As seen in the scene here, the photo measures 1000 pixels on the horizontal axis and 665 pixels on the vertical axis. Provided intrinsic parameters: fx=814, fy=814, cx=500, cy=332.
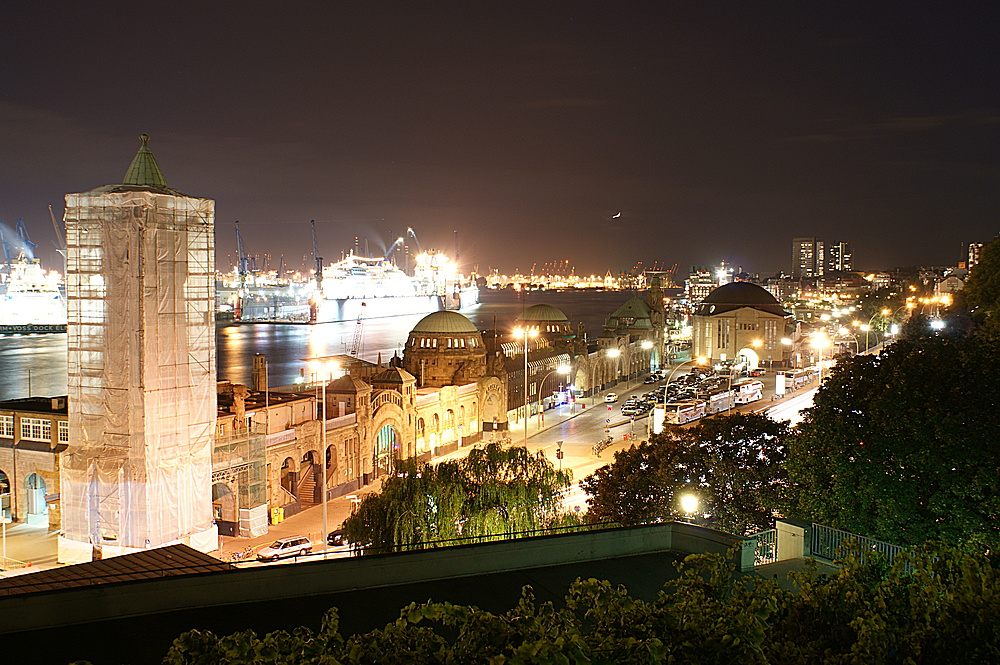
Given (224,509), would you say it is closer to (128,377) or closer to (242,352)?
(128,377)

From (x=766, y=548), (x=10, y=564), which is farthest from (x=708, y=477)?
(x=10, y=564)

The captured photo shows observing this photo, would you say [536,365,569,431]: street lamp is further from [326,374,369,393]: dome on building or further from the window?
the window

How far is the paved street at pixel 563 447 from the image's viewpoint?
31275 mm

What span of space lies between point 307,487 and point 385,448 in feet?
22.8

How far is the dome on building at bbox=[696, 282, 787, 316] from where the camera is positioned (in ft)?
315

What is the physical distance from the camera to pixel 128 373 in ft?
97.2

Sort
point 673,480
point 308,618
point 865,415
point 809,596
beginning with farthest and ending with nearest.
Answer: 1. point 673,480
2. point 865,415
3. point 308,618
4. point 809,596

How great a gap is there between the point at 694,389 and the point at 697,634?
6096cm

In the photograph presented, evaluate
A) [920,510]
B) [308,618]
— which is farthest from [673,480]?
[308,618]

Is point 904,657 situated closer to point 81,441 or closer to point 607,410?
point 81,441

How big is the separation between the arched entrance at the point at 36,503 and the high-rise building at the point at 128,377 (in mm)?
4890

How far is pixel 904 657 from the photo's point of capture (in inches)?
337

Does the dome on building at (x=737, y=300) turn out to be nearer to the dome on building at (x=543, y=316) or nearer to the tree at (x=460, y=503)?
the dome on building at (x=543, y=316)

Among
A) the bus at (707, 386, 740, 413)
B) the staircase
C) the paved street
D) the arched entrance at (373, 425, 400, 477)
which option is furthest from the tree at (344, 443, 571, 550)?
the bus at (707, 386, 740, 413)
